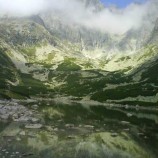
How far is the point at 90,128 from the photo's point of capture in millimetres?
81938

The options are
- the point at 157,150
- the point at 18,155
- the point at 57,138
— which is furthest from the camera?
the point at 57,138

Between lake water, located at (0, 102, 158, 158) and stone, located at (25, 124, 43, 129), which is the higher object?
stone, located at (25, 124, 43, 129)

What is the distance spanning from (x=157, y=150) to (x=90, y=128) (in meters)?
25.2

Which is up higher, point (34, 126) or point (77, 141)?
point (34, 126)

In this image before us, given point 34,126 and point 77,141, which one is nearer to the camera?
point 77,141

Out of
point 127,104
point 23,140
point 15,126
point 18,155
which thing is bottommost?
point 18,155

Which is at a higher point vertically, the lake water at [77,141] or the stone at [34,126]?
the stone at [34,126]

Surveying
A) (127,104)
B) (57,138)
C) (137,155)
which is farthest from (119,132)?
(127,104)

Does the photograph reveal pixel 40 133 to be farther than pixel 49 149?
Yes

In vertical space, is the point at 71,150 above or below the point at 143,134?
below

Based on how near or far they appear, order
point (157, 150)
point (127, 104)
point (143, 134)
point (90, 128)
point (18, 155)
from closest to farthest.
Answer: point (18, 155) → point (157, 150) → point (143, 134) → point (90, 128) → point (127, 104)

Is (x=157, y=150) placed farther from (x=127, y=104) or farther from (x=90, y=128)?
(x=127, y=104)

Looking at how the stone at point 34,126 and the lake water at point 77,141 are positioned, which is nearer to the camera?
the lake water at point 77,141

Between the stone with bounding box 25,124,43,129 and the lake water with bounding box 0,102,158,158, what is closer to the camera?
the lake water with bounding box 0,102,158,158
